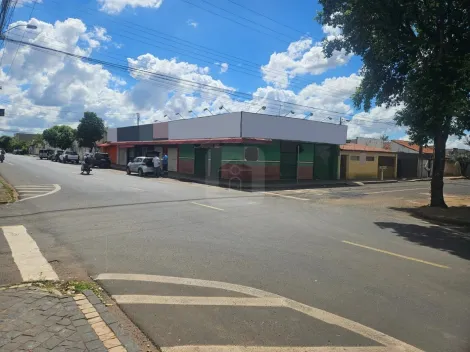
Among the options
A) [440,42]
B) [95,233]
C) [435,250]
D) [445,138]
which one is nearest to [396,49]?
[440,42]

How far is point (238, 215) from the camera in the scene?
11.5m

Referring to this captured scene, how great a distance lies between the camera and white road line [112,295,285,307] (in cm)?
459

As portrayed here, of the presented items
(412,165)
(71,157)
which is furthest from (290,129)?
(71,157)

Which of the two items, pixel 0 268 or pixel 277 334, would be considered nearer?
pixel 277 334

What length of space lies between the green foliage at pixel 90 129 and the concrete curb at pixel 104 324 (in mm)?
50585

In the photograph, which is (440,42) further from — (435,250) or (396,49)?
(435,250)

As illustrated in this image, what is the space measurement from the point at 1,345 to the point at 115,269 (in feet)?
8.09

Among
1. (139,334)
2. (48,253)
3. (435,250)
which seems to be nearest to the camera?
(139,334)

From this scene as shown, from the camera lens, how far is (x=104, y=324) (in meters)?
3.89

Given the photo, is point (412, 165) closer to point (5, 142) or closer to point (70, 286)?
point (70, 286)

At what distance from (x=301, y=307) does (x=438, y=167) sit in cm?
1304

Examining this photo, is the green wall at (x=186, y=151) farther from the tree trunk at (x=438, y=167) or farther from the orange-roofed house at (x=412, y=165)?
the orange-roofed house at (x=412, y=165)

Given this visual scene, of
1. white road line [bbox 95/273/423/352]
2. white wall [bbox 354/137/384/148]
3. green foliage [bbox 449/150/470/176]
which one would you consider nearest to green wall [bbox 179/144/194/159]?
white road line [bbox 95/273/423/352]

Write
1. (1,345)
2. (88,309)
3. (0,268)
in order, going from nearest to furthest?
(1,345), (88,309), (0,268)
